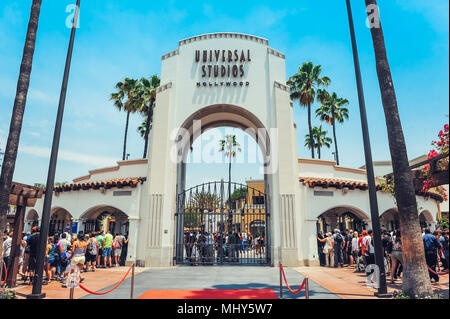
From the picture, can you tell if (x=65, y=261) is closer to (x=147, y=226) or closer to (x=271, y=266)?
(x=147, y=226)

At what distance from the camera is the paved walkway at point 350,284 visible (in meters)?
8.24

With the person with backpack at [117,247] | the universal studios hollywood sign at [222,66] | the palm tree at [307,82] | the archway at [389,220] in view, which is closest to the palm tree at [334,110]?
the palm tree at [307,82]

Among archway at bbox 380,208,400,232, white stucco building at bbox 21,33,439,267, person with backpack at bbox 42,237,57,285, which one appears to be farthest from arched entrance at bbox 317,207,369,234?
person with backpack at bbox 42,237,57,285

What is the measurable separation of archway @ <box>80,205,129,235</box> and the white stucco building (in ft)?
0.59

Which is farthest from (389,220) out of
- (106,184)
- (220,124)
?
(106,184)

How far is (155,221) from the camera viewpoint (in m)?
15.0

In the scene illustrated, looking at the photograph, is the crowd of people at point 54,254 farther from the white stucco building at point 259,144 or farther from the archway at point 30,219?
the archway at point 30,219

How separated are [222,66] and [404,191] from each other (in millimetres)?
12428

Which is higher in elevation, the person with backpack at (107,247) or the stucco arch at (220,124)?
the stucco arch at (220,124)

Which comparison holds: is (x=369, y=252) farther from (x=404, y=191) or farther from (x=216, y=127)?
(x=216, y=127)

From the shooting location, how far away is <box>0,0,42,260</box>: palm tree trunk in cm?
778

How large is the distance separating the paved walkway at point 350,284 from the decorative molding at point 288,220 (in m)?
1.57

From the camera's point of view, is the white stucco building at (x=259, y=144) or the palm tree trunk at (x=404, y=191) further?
the white stucco building at (x=259, y=144)

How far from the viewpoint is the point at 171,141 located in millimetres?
16156
